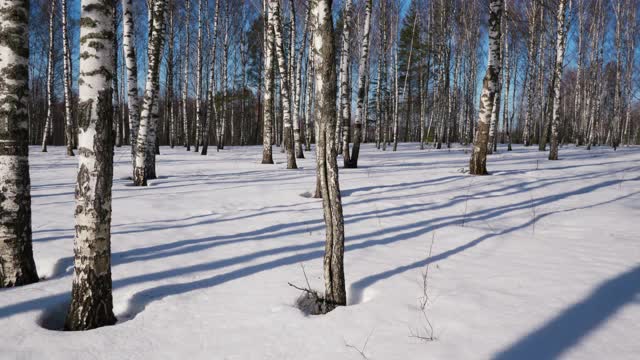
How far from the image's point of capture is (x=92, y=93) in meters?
2.42

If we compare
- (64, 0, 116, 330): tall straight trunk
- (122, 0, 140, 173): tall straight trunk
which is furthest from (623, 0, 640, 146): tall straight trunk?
(64, 0, 116, 330): tall straight trunk

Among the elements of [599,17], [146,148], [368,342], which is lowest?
[368,342]

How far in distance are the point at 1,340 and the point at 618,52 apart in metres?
30.7

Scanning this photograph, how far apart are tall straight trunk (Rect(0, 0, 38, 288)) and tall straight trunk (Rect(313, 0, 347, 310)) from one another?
8.20ft

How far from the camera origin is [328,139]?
280cm

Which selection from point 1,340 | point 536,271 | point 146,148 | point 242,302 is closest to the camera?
point 1,340

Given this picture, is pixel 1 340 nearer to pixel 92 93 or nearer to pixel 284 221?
pixel 92 93

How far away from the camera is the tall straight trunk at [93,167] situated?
2414 mm

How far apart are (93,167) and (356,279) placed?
2.33 meters

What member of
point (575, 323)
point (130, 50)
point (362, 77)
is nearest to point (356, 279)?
point (575, 323)

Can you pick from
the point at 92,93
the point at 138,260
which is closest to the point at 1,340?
the point at 138,260

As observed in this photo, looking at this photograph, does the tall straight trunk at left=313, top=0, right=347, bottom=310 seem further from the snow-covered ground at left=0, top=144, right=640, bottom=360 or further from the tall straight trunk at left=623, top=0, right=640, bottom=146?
the tall straight trunk at left=623, top=0, right=640, bottom=146

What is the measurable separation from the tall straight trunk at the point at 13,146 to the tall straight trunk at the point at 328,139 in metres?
2.50

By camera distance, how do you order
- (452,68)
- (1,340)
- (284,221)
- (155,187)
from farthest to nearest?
1. (452,68)
2. (155,187)
3. (284,221)
4. (1,340)
